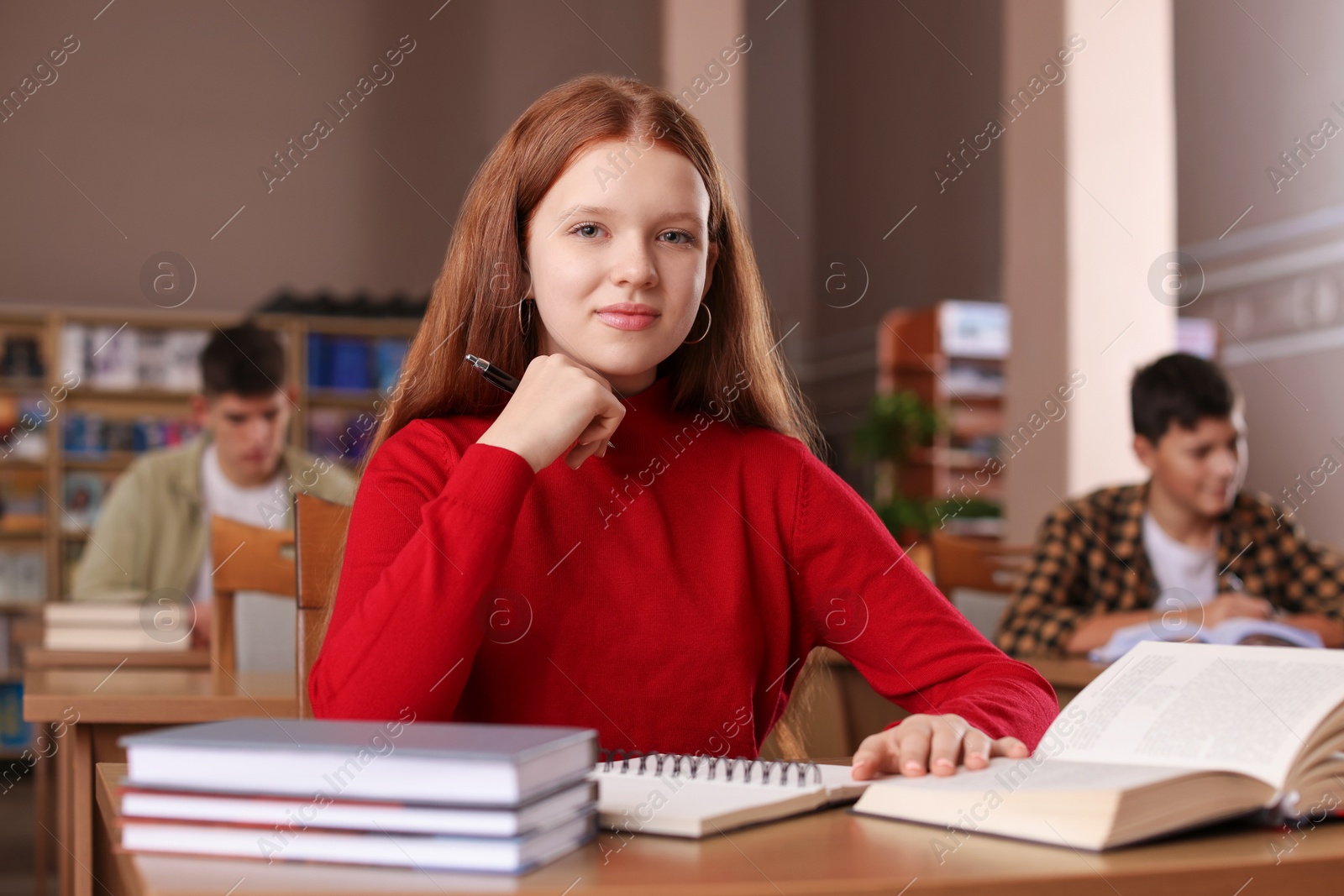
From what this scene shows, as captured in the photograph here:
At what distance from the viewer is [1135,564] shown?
2.83 metres

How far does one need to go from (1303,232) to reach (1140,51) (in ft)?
3.48

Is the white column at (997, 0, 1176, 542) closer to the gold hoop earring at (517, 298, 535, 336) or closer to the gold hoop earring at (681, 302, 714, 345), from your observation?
the gold hoop earring at (681, 302, 714, 345)

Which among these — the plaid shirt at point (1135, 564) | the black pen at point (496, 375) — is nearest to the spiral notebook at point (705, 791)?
the black pen at point (496, 375)

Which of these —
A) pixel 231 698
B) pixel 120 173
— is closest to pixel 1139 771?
pixel 231 698

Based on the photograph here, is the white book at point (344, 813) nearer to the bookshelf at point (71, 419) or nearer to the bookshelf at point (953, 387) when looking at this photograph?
the bookshelf at point (71, 419)

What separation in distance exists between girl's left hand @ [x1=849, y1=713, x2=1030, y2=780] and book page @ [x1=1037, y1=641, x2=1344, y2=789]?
5 cm

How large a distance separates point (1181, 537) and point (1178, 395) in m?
0.32

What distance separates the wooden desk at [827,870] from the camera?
63cm

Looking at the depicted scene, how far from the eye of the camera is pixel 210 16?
741 cm

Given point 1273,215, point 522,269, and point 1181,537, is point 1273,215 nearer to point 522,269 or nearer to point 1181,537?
point 1181,537

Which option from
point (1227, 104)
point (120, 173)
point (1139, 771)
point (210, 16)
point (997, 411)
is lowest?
point (1139, 771)

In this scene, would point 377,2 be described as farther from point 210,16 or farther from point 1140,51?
point 1140,51

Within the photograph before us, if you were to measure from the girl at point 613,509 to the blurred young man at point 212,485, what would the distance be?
2378mm

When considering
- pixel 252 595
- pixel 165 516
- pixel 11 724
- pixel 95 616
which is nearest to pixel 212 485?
pixel 165 516
